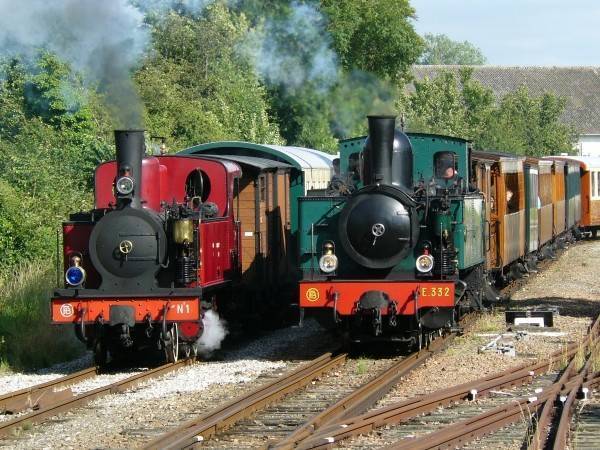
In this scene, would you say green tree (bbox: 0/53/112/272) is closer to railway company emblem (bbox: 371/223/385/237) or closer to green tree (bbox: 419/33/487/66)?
railway company emblem (bbox: 371/223/385/237)

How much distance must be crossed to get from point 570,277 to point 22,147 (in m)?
11.7

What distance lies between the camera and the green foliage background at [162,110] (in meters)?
19.7

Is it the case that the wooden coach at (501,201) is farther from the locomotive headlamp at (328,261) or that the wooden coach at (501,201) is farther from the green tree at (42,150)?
the green tree at (42,150)

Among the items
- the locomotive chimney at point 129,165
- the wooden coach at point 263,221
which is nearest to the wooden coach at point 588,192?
the wooden coach at point 263,221

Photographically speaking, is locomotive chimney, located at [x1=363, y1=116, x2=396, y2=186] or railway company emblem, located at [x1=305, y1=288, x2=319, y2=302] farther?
railway company emblem, located at [x1=305, y1=288, x2=319, y2=302]

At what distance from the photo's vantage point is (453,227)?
538 inches

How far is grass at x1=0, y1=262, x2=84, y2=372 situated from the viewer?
593 inches

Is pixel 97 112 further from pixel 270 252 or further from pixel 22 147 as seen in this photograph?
pixel 270 252

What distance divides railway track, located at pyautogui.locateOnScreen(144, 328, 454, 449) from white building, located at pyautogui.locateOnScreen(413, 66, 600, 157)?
59.3 metres

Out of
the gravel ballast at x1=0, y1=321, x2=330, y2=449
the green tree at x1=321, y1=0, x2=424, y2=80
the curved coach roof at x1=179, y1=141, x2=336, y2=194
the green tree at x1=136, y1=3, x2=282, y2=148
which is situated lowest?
the gravel ballast at x1=0, y1=321, x2=330, y2=449

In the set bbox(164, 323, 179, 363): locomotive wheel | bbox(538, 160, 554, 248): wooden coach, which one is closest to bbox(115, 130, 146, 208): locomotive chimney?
bbox(164, 323, 179, 363): locomotive wheel

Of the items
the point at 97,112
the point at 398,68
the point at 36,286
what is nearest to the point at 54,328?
the point at 36,286

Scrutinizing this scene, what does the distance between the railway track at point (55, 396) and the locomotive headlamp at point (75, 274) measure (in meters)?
1.03

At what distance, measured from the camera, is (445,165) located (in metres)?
15.0
